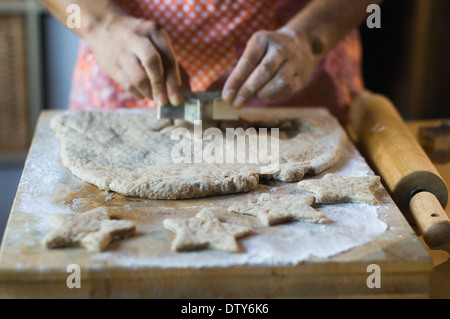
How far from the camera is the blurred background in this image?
11.8 feet

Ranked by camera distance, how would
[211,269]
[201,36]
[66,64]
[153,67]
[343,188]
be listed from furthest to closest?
1. [66,64]
2. [201,36]
3. [153,67]
4. [343,188]
5. [211,269]

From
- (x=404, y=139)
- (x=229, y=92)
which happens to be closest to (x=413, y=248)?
(x=404, y=139)

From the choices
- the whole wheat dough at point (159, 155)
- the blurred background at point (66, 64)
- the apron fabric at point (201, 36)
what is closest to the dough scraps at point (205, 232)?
the whole wheat dough at point (159, 155)

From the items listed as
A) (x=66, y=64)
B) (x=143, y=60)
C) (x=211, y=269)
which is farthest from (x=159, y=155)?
(x=66, y=64)

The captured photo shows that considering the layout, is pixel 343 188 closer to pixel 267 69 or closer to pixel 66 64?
pixel 267 69

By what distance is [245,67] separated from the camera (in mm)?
1650

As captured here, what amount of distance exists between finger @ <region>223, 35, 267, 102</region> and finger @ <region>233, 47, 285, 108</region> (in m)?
0.01

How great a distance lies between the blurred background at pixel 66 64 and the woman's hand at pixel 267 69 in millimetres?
2271

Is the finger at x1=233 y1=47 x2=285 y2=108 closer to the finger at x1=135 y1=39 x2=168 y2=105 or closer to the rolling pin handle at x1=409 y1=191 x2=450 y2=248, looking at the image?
the finger at x1=135 y1=39 x2=168 y2=105

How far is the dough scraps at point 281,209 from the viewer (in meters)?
1.15

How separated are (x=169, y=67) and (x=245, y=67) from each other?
0.77ft

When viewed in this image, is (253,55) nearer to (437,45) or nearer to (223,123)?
(223,123)

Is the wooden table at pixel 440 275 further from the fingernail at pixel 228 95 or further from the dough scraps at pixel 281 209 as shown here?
the fingernail at pixel 228 95

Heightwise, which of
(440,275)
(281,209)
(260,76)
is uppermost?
(260,76)
